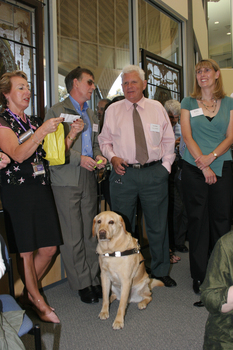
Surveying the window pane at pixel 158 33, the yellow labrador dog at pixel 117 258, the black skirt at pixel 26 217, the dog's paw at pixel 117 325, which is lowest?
the dog's paw at pixel 117 325

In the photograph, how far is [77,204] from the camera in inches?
96.4

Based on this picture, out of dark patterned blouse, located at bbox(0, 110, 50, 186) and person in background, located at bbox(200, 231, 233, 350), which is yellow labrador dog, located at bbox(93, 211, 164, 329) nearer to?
dark patterned blouse, located at bbox(0, 110, 50, 186)

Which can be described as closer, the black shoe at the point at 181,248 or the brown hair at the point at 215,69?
the brown hair at the point at 215,69

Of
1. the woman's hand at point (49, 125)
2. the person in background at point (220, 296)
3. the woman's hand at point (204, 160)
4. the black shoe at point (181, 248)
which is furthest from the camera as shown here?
the black shoe at point (181, 248)

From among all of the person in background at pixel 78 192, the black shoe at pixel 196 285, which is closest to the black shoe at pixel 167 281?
the black shoe at pixel 196 285

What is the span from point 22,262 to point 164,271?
129 centimetres

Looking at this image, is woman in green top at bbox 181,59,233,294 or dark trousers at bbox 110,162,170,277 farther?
dark trousers at bbox 110,162,170,277

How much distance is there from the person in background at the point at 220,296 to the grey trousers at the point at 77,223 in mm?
1495

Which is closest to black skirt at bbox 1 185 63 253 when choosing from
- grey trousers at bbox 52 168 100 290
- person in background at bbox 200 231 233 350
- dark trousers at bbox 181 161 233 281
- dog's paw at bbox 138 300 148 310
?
grey trousers at bbox 52 168 100 290

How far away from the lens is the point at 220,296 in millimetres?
979

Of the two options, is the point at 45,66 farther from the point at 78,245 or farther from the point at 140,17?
the point at 140,17

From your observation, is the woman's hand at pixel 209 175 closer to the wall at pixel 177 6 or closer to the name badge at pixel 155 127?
the name badge at pixel 155 127

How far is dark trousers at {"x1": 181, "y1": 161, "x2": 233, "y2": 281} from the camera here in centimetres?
233

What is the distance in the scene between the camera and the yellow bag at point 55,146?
2.07 meters
